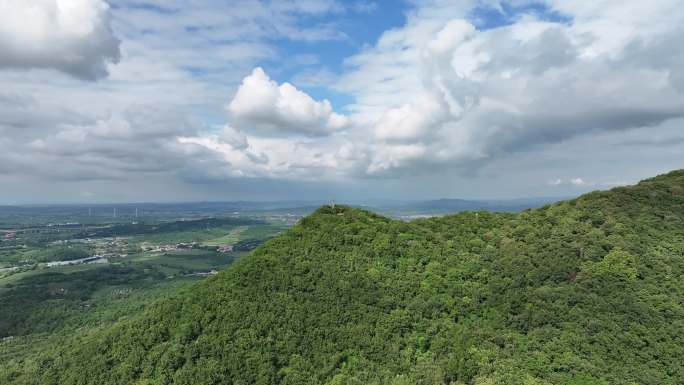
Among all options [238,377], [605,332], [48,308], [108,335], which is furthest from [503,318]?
[48,308]

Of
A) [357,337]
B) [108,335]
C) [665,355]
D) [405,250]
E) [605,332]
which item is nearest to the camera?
[665,355]

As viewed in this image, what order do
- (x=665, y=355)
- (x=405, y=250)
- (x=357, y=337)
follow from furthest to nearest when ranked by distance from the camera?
(x=405, y=250) < (x=357, y=337) < (x=665, y=355)

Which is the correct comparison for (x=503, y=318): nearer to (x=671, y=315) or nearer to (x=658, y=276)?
(x=671, y=315)

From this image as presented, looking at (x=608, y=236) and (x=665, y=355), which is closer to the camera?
(x=665, y=355)

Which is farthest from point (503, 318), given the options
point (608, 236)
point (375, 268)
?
point (608, 236)

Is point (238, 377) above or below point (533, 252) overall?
below

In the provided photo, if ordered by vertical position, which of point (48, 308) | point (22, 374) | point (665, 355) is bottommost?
point (48, 308)

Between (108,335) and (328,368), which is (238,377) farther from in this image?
(108,335)
